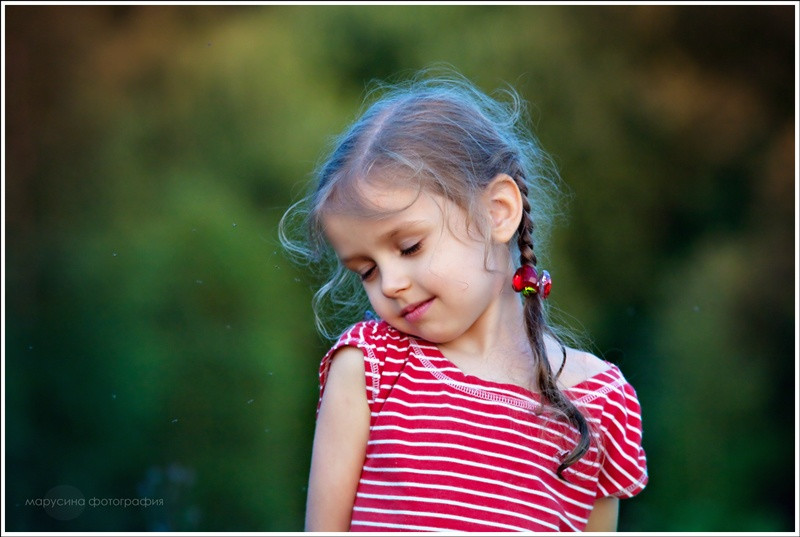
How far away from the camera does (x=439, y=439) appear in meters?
1.47

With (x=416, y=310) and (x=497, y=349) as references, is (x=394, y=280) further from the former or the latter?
(x=497, y=349)

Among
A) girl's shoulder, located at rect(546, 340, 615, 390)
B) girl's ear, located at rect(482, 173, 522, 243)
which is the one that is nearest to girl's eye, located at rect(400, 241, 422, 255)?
girl's ear, located at rect(482, 173, 522, 243)

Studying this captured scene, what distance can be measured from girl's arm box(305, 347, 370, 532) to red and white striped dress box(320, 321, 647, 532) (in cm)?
2

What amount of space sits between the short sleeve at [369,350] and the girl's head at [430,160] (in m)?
0.18

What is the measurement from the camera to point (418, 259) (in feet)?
4.75

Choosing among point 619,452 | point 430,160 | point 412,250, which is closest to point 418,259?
point 412,250

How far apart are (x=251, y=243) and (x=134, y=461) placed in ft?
2.45

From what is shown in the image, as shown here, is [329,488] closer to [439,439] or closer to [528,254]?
[439,439]

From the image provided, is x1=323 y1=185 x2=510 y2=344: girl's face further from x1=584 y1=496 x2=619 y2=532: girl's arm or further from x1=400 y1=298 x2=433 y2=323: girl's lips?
x1=584 y1=496 x2=619 y2=532: girl's arm

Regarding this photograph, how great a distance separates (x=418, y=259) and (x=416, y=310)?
86mm

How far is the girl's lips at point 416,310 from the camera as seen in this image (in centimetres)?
147

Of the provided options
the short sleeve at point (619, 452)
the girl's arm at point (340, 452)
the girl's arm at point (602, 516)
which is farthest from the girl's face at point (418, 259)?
the girl's arm at point (602, 516)

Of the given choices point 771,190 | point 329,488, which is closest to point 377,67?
point 771,190

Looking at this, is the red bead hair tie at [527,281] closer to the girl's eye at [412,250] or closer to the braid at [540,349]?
the braid at [540,349]
